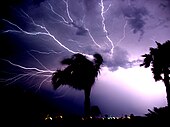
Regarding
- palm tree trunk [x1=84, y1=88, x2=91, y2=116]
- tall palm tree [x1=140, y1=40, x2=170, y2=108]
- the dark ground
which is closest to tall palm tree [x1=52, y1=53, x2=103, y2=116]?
palm tree trunk [x1=84, y1=88, x2=91, y2=116]

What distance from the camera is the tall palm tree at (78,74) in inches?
711

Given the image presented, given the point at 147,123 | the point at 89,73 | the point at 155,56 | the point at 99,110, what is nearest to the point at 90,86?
the point at 89,73

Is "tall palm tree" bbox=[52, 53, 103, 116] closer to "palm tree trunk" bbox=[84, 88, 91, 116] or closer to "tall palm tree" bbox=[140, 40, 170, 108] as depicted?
"palm tree trunk" bbox=[84, 88, 91, 116]

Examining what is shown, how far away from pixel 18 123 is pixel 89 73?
9773mm

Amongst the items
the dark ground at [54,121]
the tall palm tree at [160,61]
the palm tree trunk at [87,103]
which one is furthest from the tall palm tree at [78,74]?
the dark ground at [54,121]

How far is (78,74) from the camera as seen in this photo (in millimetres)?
18234

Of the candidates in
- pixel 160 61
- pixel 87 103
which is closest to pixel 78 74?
pixel 87 103

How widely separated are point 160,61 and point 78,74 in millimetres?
6896

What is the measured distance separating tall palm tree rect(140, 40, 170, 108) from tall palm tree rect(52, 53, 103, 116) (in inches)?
180

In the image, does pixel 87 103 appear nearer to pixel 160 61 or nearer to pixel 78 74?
pixel 78 74

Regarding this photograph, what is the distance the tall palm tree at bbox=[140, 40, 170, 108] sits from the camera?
52.5 feet

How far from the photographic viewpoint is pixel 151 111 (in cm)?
1155

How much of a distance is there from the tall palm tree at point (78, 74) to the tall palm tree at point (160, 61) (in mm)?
4576

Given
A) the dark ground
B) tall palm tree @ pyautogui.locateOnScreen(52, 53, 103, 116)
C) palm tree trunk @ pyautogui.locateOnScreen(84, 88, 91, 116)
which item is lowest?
the dark ground
